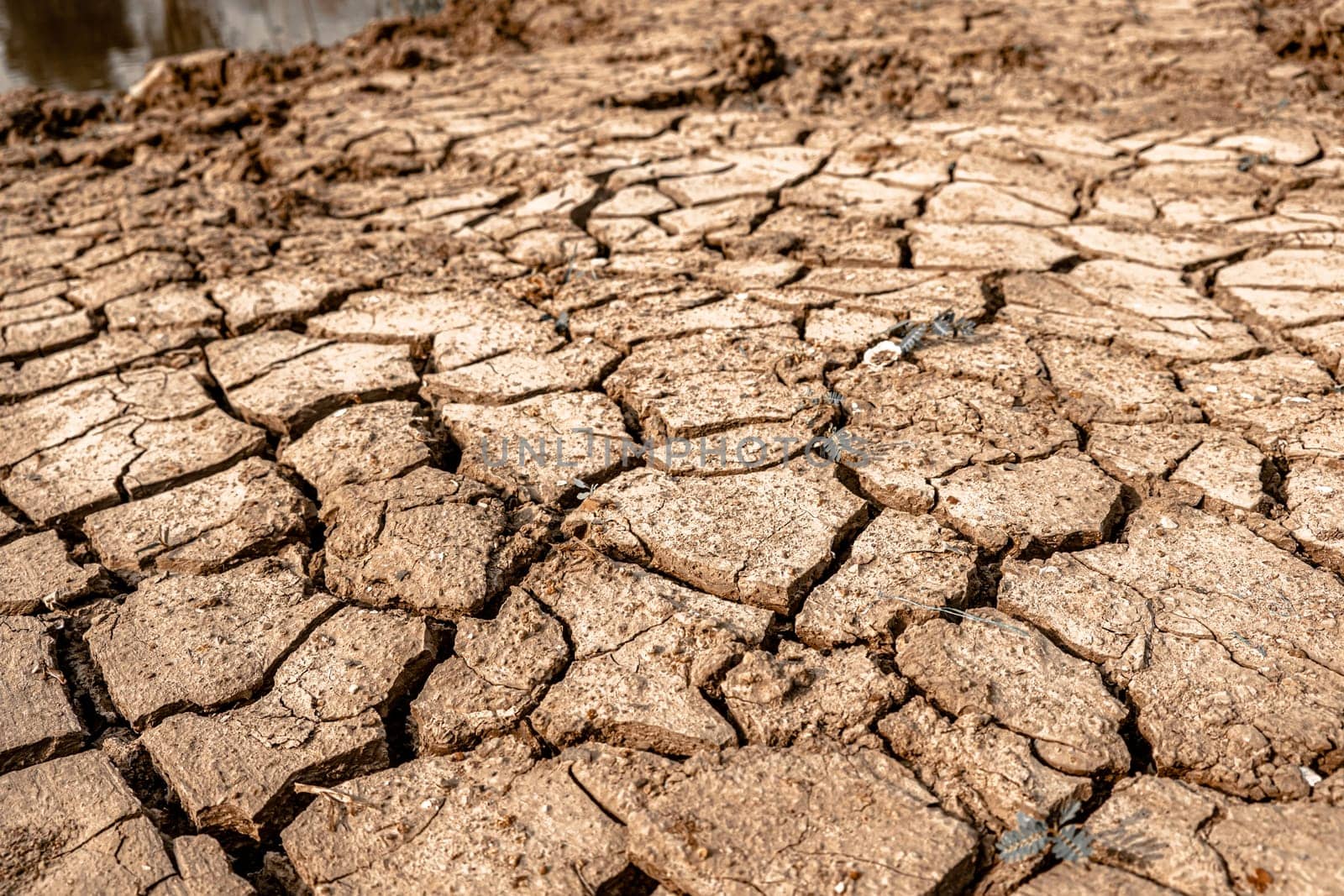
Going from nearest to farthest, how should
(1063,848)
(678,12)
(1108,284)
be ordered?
(1063,848), (1108,284), (678,12)

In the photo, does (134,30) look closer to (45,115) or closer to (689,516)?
(45,115)

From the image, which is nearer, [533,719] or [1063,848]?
[1063,848]

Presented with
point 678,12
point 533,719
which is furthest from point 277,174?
point 533,719

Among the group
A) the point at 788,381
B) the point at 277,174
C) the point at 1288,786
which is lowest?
the point at 1288,786

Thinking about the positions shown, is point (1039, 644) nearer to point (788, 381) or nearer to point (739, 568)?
point (739, 568)

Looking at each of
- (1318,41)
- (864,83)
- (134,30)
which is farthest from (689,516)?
(134,30)

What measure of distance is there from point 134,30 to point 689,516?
875 centimetres

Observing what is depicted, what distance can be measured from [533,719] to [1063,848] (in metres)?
0.75

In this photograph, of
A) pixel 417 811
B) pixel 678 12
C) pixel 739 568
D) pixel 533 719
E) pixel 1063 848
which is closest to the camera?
pixel 1063 848

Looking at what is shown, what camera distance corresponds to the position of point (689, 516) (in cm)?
196

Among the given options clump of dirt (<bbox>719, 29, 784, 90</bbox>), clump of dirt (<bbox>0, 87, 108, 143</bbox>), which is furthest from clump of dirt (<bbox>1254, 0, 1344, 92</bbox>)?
clump of dirt (<bbox>0, 87, 108, 143</bbox>)

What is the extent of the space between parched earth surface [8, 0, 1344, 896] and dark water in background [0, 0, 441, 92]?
3.86 m

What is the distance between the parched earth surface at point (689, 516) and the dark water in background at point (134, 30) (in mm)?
3858

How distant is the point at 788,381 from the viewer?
7.80 ft
